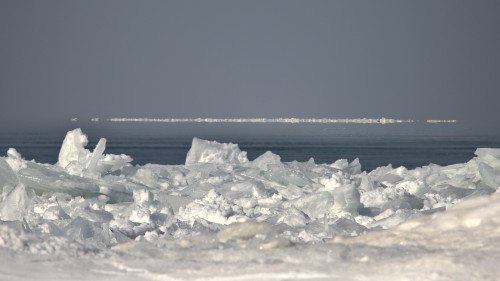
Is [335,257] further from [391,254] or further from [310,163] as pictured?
[310,163]

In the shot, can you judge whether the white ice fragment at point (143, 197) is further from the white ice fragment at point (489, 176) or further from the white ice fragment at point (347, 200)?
the white ice fragment at point (489, 176)

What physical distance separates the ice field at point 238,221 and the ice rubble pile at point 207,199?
0.08 ft

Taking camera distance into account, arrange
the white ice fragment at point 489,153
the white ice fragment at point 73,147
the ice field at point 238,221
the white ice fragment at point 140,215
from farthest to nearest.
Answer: the white ice fragment at point 73,147 → the white ice fragment at point 489,153 → the white ice fragment at point 140,215 → the ice field at point 238,221

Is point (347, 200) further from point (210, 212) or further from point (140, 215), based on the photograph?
point (140, 215)

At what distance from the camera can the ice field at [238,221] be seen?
4035 mm

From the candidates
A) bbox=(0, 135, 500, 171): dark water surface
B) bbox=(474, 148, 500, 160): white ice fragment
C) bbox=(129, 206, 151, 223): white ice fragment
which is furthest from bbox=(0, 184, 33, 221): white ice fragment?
bbox=(0, 135, 500, 171): dark water surface

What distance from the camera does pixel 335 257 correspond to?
430cm

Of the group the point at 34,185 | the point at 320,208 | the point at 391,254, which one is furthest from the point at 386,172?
the point at 391,254

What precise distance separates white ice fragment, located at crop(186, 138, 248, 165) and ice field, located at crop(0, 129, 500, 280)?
3 centimetres

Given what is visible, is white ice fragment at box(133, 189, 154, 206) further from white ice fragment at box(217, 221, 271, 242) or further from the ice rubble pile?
white ice fragment at box(217, 221, 271, 242)

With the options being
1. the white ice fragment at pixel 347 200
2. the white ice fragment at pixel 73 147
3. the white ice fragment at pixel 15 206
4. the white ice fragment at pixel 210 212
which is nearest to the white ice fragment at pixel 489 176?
the white ice fragment at pixel 347 200

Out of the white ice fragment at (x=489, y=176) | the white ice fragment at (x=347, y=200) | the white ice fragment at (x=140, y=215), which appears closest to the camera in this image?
the white ice fragment at (x=140, y=215)

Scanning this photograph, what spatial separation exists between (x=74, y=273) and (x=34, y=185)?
23.0ft

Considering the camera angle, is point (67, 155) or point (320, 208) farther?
point (67, 155)
